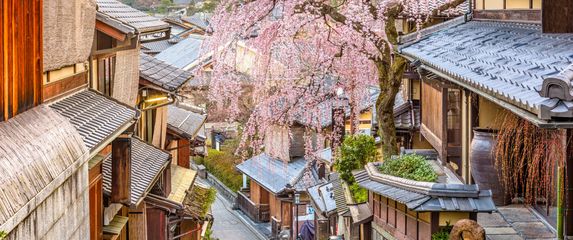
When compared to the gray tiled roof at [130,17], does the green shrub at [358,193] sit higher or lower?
lower

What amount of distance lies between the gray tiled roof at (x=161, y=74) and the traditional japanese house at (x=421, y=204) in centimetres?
589

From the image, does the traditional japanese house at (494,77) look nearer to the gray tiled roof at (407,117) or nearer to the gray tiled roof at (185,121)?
the gray tiled roof at (407,117)

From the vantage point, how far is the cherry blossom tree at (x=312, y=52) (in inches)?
647

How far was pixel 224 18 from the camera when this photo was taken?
1795 cm

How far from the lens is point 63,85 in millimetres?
10961

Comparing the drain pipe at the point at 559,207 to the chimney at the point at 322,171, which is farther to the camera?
the chimney at the point at 322,171

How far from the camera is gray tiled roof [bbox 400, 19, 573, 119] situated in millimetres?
6918

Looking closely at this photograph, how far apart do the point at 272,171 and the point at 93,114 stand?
26.3 metres

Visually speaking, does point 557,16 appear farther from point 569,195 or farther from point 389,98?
point 389,98

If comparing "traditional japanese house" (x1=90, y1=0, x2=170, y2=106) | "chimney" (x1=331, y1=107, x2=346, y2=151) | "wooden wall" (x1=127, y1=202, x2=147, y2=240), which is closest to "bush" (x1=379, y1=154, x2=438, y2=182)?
"traditional japanese house" (x1=90, y1=0, x2=170, y2=106)

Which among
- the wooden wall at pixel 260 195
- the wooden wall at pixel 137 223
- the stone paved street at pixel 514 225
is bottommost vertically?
the wooden wall at pixel 260 195

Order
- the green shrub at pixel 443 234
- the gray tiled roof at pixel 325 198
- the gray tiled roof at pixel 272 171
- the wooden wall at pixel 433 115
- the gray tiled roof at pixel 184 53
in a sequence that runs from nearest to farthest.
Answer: the green shrub at pixel 443 234, the wooden wall at pixel 433 115, the gray tiled roof at pixel 325 198, the gray tiled roof at pixel 272 171, the gray tiled roof at pixel 184 53

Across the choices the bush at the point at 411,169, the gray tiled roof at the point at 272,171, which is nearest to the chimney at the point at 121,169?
the bush at the point at 411,169

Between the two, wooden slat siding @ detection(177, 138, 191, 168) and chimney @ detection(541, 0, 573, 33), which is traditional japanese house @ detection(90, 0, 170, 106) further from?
wooden slat siding @ detection(177, 138, 191, 168)
